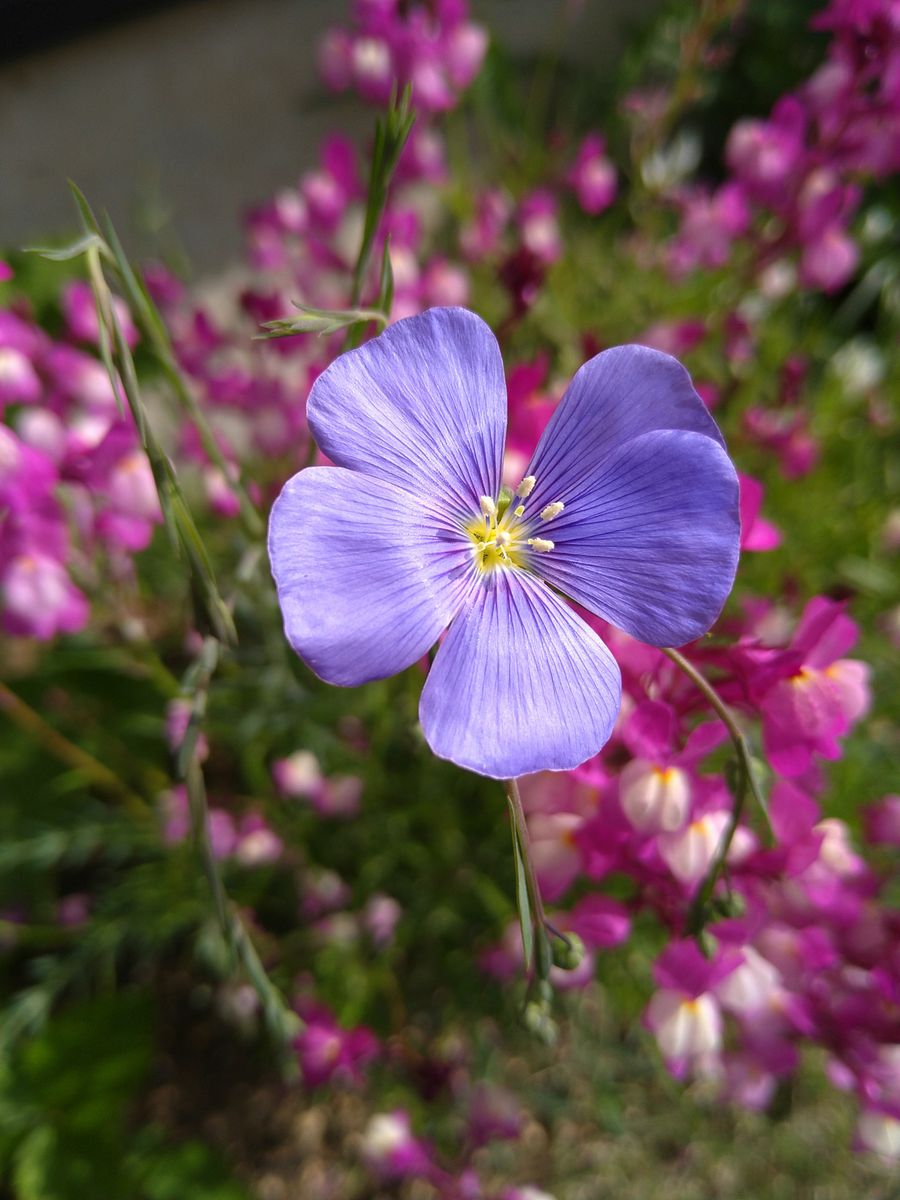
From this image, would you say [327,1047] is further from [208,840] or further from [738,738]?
[738,738]

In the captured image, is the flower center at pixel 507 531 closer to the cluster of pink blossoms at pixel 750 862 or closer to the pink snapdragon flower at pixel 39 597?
the cluster of pink blossoms at pixel 750 862

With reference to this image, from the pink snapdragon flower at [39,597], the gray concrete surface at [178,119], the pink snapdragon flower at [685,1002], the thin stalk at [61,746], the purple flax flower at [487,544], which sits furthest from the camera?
the gray concrete surface at [178,119]

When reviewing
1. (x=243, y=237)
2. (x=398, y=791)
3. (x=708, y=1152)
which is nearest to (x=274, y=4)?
(x=243, y=237)

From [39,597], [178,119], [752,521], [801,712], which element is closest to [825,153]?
[752,521]

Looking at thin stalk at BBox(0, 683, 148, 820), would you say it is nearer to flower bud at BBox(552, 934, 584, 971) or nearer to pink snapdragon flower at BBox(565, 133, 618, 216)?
flower bud at BBox(552, 934, 584, 971)

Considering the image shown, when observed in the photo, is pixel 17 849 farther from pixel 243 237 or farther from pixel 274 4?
pixel 274 4

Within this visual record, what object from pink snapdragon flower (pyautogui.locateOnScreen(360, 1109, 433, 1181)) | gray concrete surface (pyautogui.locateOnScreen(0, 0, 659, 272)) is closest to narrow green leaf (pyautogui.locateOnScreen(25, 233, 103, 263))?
pink snapdragon flower (pyautogui.locateOnScreen(360, 1109, 433, 1181))

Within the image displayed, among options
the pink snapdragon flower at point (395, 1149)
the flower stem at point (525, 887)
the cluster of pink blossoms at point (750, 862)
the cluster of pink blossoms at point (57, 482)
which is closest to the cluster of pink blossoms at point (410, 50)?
the cluster of pink blossoms at point (57, 482)
